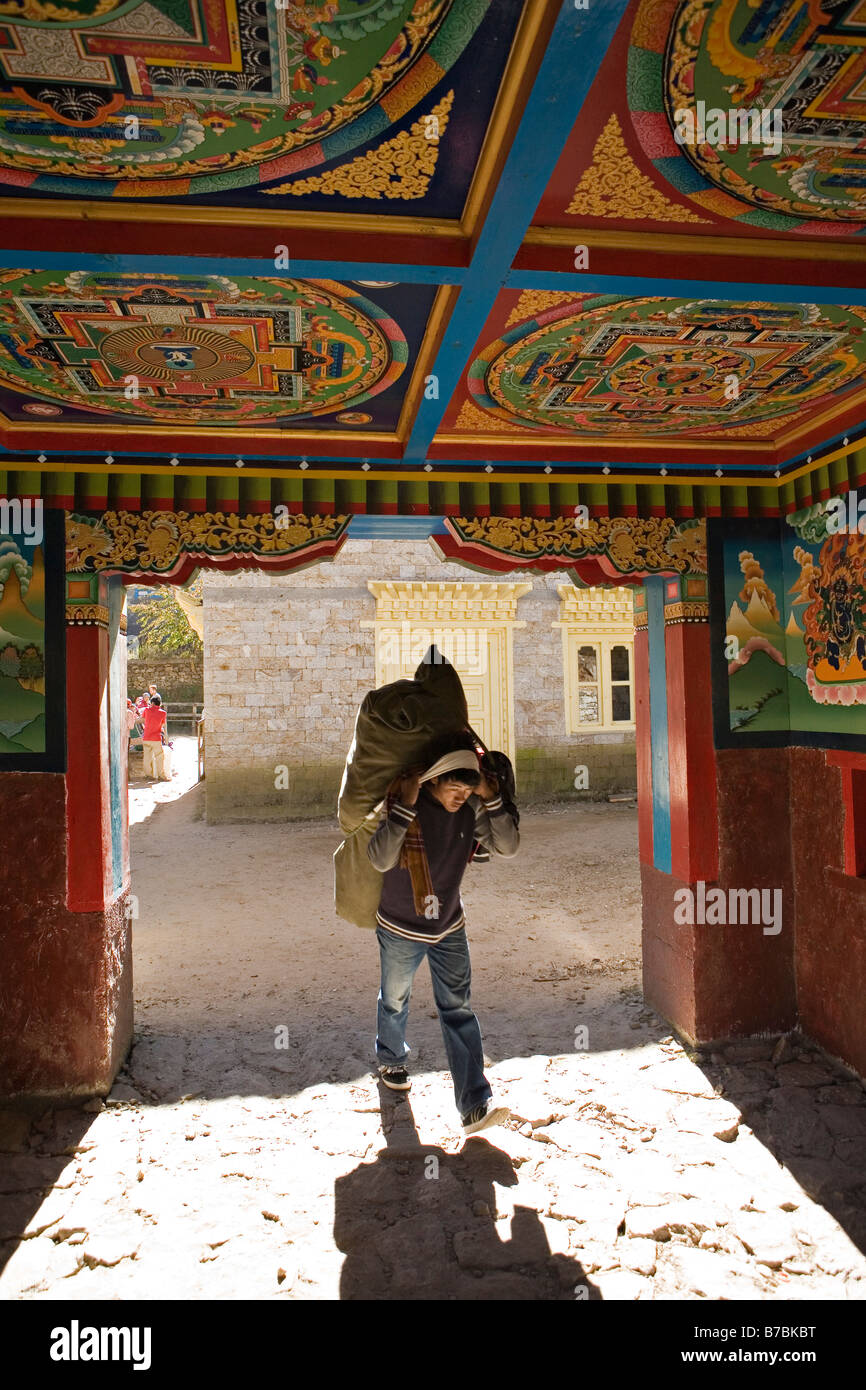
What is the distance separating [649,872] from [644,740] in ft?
2.74

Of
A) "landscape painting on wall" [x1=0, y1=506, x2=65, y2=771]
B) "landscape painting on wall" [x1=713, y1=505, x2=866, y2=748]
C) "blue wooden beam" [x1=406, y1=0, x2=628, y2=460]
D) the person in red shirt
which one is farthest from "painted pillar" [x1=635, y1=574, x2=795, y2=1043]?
the person in red shirt

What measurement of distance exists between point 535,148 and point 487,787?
2349 mm

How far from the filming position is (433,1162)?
346 centimetres

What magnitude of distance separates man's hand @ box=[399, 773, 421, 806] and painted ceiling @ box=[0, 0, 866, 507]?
5.51 ft

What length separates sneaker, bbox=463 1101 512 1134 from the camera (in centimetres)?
A: 353

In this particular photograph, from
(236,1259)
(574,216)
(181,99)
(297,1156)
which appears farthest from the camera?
(297,1156)

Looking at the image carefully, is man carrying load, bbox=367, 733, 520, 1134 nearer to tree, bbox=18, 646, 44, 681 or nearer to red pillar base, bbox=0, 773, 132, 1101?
red pillar base, bbox=0, 773, 132, 1101

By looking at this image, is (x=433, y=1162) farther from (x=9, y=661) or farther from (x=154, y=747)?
(x=154, y=747)

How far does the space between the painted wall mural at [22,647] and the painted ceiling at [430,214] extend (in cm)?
58

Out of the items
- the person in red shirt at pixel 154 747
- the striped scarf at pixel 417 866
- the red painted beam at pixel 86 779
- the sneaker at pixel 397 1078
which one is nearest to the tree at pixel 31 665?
the red painted beam at pixel 86 779

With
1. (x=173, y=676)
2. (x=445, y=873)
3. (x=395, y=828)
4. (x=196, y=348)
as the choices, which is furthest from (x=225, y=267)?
(x=173, y=676)

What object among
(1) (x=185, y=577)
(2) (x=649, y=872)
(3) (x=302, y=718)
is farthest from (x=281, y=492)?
(3) (x=302, y=718)
